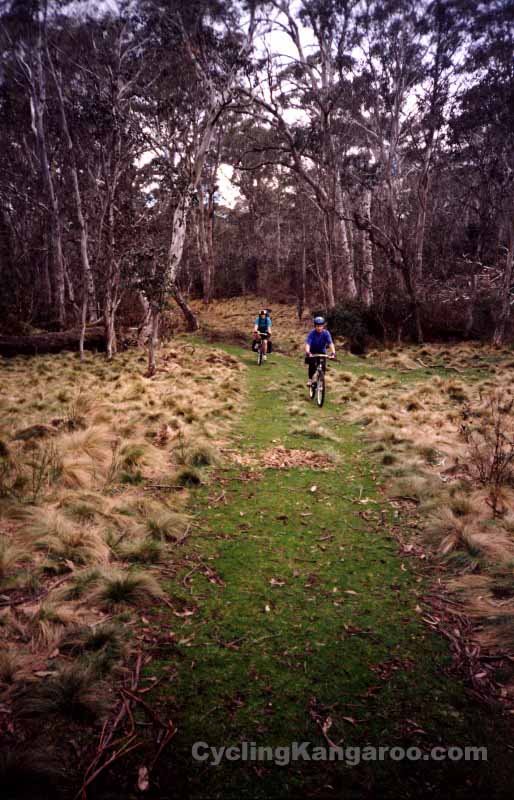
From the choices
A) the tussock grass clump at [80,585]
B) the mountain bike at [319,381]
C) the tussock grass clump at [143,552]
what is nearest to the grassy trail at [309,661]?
the tussock grass clump at [143,552]

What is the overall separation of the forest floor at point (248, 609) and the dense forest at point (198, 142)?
7632 millimetres

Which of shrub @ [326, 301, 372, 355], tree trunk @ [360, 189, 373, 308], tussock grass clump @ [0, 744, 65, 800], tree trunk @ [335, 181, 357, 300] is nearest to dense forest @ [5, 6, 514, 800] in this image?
tussock grass clump @ [0, 744, 65, 800]

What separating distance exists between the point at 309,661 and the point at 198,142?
75.8 feet

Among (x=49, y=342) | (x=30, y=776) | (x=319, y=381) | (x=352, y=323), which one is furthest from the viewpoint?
(x=352, y=323)

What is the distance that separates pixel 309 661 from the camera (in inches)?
107

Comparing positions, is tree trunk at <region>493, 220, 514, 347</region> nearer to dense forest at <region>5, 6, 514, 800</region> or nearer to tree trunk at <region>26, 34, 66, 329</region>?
dense forest at <region>5, 6, 514, 800</region>

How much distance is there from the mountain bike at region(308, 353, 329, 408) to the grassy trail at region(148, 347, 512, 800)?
4.61 m

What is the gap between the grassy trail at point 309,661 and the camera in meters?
2.02

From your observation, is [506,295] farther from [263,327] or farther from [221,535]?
[221,535]

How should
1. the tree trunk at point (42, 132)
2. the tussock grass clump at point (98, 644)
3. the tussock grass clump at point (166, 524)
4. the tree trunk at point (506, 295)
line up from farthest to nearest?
the tree trunk at point (506, 295) < the tree trunk at point (42, 132) < the tussock grass clump at point (166, 524) < the tussock grass clump at point (98, 644)

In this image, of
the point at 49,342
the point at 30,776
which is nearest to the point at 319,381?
the point at 30,776

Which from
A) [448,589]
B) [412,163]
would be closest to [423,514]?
[448,589]

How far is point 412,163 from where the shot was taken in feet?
82.3

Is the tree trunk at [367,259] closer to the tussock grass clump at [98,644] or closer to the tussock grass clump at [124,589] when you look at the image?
the tussock grass clump at [124,589]
